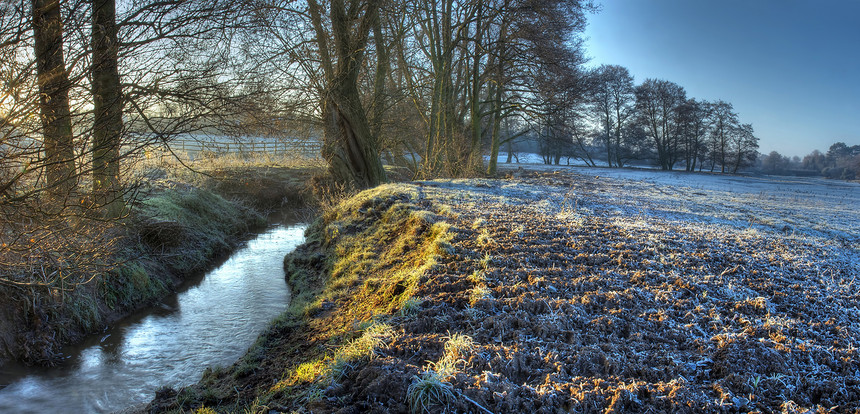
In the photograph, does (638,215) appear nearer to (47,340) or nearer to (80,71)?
(80,71)

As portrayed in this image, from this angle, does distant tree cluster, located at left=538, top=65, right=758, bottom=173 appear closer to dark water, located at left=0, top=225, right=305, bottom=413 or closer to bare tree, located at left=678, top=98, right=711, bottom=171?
bare tree, located at left=678, top=98, right=711, bottom=171

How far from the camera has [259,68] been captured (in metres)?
9.97

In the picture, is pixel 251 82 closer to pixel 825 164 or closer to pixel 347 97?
pixel 347 97

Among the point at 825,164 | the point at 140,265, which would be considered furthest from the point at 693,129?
the point at 140,265

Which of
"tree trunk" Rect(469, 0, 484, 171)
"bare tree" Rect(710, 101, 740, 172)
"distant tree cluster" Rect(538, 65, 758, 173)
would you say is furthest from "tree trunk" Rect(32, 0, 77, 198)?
"bare tree" Rect(710, 101, 740, 172)

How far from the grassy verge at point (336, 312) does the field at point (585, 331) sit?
3 cm

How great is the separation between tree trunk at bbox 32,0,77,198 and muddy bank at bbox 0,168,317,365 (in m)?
0.60

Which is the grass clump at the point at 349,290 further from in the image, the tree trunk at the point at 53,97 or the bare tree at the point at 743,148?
the bare tree at the point at 743,148

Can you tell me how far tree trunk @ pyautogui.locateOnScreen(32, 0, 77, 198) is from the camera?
10.8 ft

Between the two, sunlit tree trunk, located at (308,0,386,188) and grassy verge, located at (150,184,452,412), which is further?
sunlit tree trunk, located at (308,0,386,188)

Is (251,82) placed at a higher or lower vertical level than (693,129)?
lower

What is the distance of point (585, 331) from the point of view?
2871 mm

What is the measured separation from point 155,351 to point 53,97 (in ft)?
9.94

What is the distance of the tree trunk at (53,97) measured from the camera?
130 inches
